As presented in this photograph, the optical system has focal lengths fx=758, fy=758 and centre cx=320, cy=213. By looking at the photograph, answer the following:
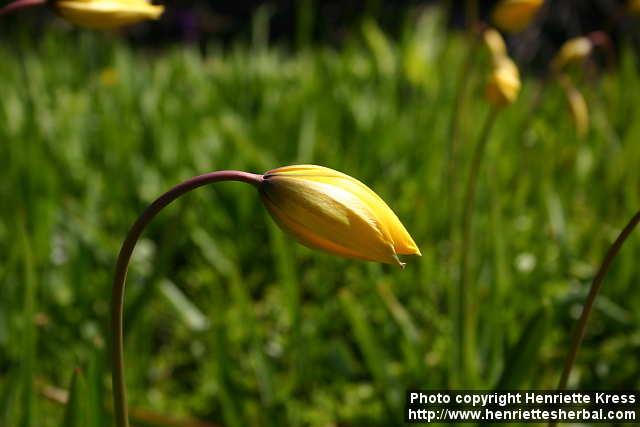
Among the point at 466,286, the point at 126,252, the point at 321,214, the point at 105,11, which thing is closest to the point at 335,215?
the point at 321,214

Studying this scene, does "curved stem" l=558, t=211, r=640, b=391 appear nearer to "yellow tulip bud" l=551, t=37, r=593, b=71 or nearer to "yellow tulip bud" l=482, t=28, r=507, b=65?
"yellow tulip bud" l=482, t=28, r=507, b=65

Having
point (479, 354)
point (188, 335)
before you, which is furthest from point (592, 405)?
point (188, 335)

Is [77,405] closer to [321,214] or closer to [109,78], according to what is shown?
[321,214]

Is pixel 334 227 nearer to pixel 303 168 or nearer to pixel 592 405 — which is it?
pixel 303 168

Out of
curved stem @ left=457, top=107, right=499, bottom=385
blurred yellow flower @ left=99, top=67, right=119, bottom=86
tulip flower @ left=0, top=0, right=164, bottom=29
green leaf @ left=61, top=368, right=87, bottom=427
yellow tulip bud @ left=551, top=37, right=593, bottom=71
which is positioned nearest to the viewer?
green leaf @ left=61, top=368, right=87, bottom=427

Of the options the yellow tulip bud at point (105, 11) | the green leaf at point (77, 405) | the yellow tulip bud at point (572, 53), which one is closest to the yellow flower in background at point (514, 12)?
the yellow tulip bud at point (572, 53)

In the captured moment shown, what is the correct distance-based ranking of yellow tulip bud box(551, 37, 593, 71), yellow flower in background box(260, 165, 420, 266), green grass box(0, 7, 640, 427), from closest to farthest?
yellow flower in background box(260, 165, 420, 266) → green grass box(0, 7, 640, 427) → yellow tulip bud box(551, 37, 593, 71)

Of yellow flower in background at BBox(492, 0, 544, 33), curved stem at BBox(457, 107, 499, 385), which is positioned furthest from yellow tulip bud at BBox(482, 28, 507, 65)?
curved stem at BBox(457, 107, 499, 385)
